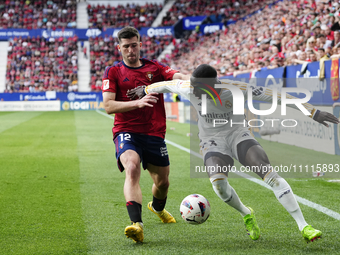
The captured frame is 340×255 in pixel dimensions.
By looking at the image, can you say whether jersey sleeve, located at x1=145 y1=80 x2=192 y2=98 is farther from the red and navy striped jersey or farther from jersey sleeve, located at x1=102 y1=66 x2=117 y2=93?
jersey sleeve, located at x1=102 y1=66 x2=117 y2=93

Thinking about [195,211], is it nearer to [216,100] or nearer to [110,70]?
[216,100]

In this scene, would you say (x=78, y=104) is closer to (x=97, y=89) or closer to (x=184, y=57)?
(x=97, y=89)

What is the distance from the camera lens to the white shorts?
14.0 ft

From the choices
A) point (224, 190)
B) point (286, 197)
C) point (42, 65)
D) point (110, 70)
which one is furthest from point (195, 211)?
point (42, 65)

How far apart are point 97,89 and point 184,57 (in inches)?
353

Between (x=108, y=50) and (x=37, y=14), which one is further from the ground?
(x=37, y=14)

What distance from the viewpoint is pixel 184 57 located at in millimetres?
38219

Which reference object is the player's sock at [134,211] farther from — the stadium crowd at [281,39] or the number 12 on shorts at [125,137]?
the stadium crowd at [281,39]

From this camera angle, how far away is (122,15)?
154ft

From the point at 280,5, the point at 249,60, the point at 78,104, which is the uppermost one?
the point at 280,5

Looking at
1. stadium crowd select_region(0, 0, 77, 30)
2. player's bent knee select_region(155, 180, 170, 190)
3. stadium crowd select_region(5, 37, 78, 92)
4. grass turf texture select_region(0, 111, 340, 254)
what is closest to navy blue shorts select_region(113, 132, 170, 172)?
player's bent knee select_region(155, 180, 170, 190)

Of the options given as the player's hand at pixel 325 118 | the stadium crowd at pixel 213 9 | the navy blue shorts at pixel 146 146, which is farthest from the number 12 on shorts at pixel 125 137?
the stadium crowd at pixel 213 9

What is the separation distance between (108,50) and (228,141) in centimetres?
4055

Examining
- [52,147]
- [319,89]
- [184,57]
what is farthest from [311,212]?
[184,57]
